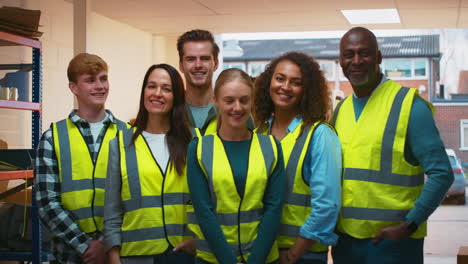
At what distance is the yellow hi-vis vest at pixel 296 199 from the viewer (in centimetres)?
230

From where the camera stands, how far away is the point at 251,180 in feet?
7.16

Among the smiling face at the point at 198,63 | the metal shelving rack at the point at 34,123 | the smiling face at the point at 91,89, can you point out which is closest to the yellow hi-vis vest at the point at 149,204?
the smiling face at the point at 91,89

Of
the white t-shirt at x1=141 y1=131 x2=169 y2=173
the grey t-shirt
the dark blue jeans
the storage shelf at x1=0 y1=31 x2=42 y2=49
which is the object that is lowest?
the dark blue jeans

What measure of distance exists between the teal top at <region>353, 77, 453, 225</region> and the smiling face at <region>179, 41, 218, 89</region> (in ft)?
2.94

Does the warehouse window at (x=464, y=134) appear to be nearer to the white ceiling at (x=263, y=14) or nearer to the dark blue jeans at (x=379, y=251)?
the white ceiling at (x=263, y=14)

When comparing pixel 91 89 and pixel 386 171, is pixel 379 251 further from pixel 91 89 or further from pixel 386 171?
pixel 91 89

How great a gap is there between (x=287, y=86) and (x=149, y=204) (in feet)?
2.11

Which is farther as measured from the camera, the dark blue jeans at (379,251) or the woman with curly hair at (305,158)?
the dark blue jeans at (379,251)

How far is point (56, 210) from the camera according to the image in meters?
2.55

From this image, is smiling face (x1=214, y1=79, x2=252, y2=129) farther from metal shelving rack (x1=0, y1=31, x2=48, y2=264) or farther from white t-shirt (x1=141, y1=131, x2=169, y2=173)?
metal shelving rack (x1=0, y1=31, x2=48, y2=264)

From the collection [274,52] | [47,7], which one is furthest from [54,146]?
[274,52]

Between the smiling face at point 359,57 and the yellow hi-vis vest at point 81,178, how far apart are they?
101 centimetres

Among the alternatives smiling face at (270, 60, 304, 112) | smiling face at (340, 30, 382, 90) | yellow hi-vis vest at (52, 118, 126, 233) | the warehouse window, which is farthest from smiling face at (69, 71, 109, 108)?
the warehouse window

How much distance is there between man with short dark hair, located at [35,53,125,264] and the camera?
2.55 metres
